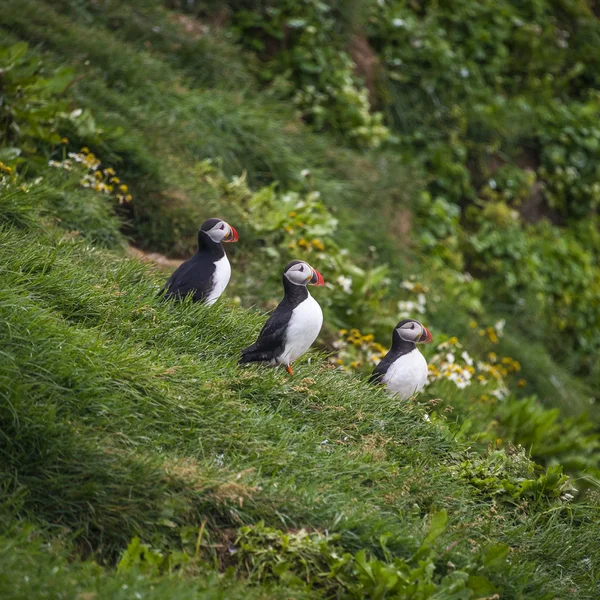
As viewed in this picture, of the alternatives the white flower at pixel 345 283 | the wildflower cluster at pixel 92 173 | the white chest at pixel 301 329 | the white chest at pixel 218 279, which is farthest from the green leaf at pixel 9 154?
the white chest at pixel 301 329

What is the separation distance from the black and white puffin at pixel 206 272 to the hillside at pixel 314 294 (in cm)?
Answer: 13

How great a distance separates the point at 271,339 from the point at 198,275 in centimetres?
72

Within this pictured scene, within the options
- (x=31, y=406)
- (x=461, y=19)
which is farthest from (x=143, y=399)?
(x=461, y=19)

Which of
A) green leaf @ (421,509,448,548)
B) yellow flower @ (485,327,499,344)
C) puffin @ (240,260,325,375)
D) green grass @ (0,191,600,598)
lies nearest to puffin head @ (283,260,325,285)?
puffin @ (240,260,325,375)

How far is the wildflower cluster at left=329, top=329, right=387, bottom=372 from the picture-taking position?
19.9 ft

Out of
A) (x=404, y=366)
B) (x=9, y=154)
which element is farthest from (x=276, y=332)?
(x=9, y=154)

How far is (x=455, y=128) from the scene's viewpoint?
35.4 feet

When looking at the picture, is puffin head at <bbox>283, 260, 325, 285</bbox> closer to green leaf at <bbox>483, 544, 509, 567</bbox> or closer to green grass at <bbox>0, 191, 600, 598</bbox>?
green grass at <bbox>0, 191, 600, 598</bbox>

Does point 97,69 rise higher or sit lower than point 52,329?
lower

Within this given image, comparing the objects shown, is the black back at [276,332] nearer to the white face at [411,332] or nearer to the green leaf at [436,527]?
the white face at [411,332]

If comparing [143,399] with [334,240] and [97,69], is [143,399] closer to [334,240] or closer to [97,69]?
[334,240]

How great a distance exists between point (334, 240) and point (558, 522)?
421 cm

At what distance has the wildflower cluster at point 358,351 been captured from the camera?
6059 millimetres

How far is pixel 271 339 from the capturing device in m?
4.11
